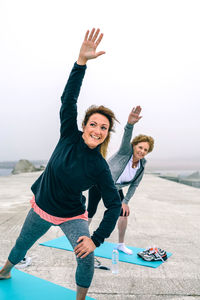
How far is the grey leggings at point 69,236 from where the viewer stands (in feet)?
7.45

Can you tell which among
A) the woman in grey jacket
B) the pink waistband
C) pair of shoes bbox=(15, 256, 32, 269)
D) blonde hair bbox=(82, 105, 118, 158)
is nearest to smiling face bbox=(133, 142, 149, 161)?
the woman in grey jacket

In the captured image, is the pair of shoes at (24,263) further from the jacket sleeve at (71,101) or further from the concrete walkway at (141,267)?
the jacket sleeve at (71,101)

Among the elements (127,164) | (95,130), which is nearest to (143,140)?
(127,164)

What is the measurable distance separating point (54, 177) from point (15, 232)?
11.6 feet

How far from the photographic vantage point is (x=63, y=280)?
3240mm

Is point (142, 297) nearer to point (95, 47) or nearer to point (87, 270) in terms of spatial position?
point (87, 270)

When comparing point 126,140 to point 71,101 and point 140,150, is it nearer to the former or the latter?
point 140,150

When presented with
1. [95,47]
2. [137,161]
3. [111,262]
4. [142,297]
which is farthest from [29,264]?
[95,47]

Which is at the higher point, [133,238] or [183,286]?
[183,286]

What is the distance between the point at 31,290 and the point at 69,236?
111 centimetres

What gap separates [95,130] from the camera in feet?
8.32

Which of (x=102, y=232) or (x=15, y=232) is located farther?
(x=15, y=232)

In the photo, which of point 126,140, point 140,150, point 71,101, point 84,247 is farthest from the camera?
point 140,150

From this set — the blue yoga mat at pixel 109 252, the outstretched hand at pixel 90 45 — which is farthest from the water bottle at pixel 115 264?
the outstretched hand at pixel 90 45
